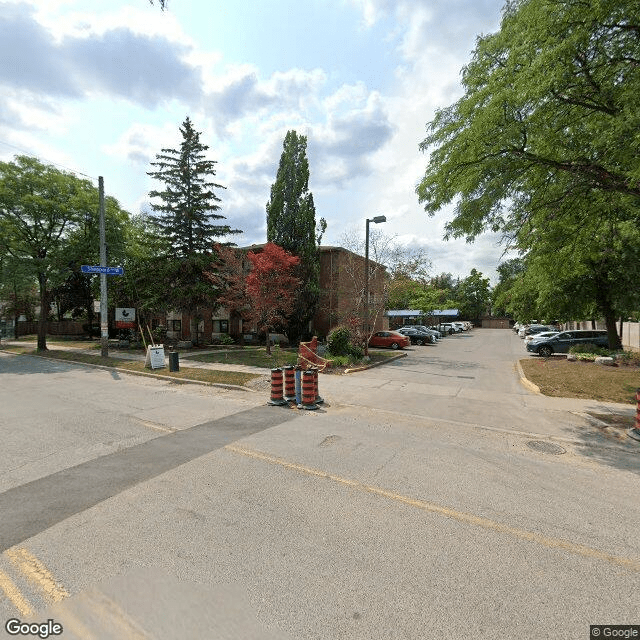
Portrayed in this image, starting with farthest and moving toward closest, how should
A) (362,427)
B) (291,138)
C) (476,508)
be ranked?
(291,138)
(362,427)
(476,508)

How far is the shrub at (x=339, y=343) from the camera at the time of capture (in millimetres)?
16953

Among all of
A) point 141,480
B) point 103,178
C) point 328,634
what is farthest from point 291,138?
point 328,634

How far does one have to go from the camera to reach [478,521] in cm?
381

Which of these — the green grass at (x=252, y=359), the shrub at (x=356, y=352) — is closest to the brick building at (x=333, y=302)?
the shrub at (x=356, y=352)

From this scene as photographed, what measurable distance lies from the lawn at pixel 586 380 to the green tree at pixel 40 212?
26.1 m

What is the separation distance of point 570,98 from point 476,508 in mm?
7889

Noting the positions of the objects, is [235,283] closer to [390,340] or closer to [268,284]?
[268,284]

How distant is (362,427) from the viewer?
7.28 metres

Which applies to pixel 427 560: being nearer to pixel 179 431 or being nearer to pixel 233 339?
pixel 179 431

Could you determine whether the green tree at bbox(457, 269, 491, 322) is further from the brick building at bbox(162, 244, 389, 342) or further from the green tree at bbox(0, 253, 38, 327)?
the green tree at bbox(0, 253, 38, 327)

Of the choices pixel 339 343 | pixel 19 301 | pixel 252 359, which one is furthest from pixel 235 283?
pixel 19 301

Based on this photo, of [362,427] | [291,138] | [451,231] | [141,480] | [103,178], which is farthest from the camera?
[291,138]

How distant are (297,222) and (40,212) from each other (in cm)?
1600

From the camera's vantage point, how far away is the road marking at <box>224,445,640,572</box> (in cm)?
323
